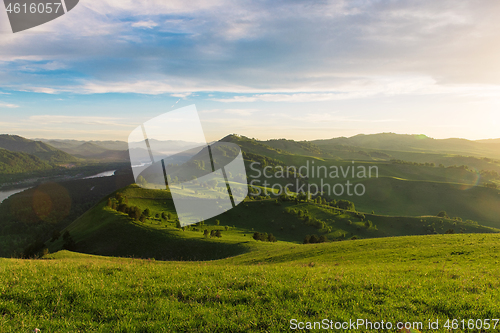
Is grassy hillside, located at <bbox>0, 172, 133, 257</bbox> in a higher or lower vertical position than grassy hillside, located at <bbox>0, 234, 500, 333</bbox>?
lower

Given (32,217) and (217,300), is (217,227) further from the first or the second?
(32,217)

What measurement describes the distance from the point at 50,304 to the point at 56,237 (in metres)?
81.2

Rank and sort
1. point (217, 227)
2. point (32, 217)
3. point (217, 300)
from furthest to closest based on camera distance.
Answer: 1. point (32, 217)
2. point (217, 227)
3. point (217, 300)

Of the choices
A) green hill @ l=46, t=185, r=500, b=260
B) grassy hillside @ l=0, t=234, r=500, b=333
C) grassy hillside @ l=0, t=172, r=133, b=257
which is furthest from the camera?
grassy hillside @ l=0, t=172, r=133, b=257

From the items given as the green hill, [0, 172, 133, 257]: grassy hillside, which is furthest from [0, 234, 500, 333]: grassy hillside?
[0, 172, 133, 257]: grassy hillside

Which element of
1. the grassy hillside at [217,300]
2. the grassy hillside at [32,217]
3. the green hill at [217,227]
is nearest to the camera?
the grassy hillside at [217,300]

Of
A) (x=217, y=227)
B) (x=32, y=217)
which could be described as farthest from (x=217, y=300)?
(x=32, y=217)

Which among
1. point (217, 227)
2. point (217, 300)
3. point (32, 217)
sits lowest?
point (32, 217)

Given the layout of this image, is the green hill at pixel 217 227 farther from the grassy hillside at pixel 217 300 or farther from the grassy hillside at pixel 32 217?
the grassy hillside at pixel 32 217

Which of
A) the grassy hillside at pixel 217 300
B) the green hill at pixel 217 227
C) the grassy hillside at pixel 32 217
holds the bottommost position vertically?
the grassy hillside at pixel 32 217

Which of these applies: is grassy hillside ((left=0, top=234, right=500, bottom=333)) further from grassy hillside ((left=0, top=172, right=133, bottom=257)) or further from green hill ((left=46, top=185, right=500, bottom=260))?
grassy hillside ((left=0, top=172, right=133, bottom=257))

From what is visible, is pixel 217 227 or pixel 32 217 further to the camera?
pixel 32 217

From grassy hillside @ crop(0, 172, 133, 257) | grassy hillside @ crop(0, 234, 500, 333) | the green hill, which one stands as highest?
grassy hillside @ crop(0, 234, 500, 333)

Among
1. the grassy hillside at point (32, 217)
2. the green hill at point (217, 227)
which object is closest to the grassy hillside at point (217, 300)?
the green hill at point (217, 227)
